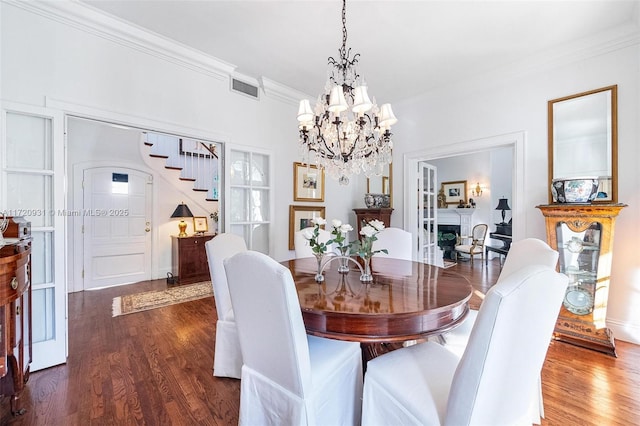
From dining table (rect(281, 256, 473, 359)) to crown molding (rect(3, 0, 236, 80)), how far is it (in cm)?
255

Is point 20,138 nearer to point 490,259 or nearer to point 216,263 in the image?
point 216,263

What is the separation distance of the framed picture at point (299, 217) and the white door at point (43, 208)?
2.29 meters

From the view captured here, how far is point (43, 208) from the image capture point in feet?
7.04

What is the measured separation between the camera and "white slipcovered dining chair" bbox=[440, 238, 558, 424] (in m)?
1.52

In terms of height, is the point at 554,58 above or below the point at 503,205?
above

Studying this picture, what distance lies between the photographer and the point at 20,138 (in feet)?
6.81

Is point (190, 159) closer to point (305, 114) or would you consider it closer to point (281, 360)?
point (305, 114)

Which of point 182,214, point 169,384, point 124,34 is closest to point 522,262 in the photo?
point 169,384

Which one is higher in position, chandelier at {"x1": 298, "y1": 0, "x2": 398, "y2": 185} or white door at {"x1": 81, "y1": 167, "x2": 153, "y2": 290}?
chandelier at {"x1": 298, "y1": 0, "x2": 398, "y2": 185}

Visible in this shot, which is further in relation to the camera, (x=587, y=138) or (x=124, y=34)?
(x=587, y=138)

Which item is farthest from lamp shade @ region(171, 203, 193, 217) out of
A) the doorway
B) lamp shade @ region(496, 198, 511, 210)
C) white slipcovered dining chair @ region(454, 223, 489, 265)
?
lamp shade @ region(496, 198, 511, 210)

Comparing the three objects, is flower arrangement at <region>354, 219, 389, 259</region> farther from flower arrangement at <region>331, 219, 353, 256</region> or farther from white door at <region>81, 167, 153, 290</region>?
white door at <region>81, 167, 153, 290</region>

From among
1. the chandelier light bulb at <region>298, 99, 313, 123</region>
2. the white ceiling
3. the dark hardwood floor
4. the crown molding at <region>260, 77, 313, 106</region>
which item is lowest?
the dark hardwood floor

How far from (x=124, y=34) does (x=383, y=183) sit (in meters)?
3.51
